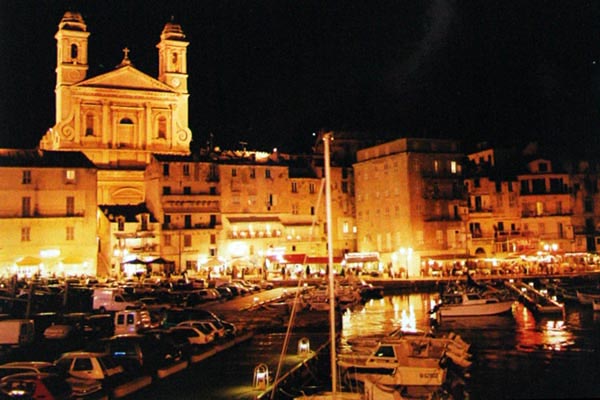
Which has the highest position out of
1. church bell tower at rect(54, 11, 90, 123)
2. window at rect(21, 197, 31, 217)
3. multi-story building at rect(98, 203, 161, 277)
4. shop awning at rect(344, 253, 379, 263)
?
church bell tower at rect(54, 11, 90, 123)

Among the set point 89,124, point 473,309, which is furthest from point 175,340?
point 89,124

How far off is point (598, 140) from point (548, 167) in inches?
315

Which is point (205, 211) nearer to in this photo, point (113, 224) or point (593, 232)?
point (113, 224)

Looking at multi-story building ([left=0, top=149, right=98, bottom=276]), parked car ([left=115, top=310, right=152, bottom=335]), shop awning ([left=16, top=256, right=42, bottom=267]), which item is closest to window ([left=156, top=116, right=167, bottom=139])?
multi-story building ([left=0, top=149, right=98, bottom=276])

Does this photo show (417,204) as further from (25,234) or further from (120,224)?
(25,234)

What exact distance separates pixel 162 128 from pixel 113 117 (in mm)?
5757

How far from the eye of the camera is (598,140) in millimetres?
76375

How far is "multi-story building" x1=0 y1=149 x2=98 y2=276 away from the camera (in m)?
58.9

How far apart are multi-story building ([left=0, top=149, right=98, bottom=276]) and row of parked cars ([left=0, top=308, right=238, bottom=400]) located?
95.1 ft

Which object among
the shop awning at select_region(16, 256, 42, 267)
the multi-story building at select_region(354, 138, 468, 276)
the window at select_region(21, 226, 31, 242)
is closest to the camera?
the shop awning at select_region(16, 256, 42, 267)

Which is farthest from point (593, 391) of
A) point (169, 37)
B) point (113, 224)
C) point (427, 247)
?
point (169, 37)

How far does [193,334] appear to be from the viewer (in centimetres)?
2889

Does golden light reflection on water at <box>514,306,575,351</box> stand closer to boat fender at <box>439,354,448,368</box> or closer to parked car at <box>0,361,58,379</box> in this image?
boat fender at <box>439,354,448,368</box>

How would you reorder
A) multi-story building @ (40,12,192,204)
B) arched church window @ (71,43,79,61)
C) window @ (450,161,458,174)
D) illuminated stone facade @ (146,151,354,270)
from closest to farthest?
illuminated stone facade @ (146,151,354,270), window @ (450,161,458,174), multi-story building @ (40,12,192,204), arched church window @ (71,43,79,61)
